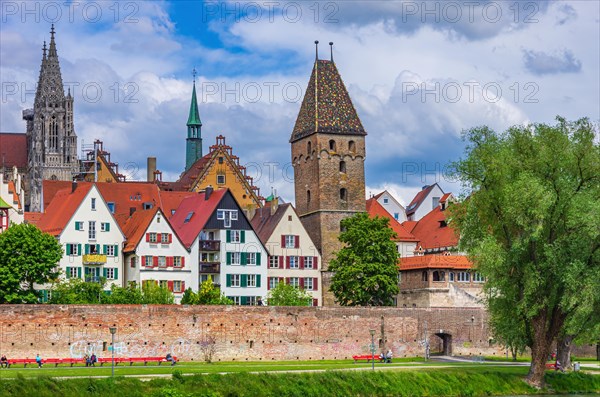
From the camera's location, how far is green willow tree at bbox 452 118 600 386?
60.8 metres

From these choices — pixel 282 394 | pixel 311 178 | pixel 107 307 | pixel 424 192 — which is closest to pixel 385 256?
pixel 311 178

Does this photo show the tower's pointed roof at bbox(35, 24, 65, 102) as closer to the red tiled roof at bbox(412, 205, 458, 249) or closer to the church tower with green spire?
the church tower with green spire

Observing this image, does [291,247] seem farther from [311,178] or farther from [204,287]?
[204,287]

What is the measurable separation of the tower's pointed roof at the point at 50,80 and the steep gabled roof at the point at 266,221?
89.3 metres

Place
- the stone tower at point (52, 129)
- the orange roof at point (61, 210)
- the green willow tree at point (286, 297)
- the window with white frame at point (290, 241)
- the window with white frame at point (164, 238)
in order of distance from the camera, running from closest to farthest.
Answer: the green willow tree at point (286, 297)
the orange roof at point (61, 210)
the window with white frame at point (164, 238)
the window with white frame at point (290, 241)
the stone tower at point (52, 129)

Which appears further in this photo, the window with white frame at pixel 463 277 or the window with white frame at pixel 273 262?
the window with white frame at pixel 273 262

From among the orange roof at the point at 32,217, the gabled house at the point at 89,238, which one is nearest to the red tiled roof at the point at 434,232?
the gabled house at the point at 89,238

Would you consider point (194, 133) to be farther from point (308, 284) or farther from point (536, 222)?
point (536, 222)

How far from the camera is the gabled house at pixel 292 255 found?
93.2 m

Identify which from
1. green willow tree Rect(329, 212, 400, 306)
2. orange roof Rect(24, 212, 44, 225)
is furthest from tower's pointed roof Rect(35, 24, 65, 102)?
green willow tree Rect(329, 212, 400, 306)

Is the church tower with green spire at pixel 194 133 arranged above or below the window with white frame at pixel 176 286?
above

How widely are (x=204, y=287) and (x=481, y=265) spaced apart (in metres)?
25.6

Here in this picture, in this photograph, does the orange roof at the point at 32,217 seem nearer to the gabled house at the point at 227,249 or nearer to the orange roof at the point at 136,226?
the orange roof at the point at 136,226

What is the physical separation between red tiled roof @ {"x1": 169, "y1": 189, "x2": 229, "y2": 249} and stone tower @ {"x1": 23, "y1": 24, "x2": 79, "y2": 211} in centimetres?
8839
